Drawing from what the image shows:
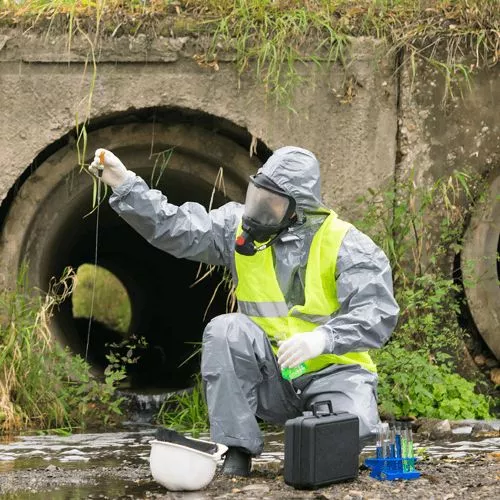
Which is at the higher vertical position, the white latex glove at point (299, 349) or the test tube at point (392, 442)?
the white latex glove at point (299, 349)

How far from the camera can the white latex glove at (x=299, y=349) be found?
3826mm

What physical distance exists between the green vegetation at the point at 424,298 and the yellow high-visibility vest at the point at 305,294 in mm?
1599

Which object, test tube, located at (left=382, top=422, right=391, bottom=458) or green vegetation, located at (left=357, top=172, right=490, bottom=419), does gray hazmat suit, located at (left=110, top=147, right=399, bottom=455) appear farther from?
green vegetation, located at (left=357, top=172, right=490, bottom=419)

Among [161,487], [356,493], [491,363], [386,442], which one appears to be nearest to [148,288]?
[491,363]

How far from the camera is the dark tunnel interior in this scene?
23.3 feet

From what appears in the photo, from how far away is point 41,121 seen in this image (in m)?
6.12

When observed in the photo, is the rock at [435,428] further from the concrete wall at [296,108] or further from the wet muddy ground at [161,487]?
the concrete wall at [296,108]

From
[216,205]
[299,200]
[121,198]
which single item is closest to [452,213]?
[216,205]

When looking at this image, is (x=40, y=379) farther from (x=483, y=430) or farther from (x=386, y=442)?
(x=386, y=442)

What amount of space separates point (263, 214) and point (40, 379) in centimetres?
210

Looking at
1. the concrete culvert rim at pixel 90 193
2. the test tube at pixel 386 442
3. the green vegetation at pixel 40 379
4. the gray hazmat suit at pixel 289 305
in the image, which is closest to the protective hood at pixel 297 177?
the gray hazmat suit at pixel 289 305

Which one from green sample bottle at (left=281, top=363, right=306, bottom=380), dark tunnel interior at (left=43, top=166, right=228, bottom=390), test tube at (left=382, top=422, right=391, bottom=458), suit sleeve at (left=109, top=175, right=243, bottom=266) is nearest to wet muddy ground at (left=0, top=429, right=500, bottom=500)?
test tube at (left=382, top=422, right=391, bottom=458)

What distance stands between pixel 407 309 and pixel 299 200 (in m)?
1.94

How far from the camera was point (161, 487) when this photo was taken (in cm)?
403
